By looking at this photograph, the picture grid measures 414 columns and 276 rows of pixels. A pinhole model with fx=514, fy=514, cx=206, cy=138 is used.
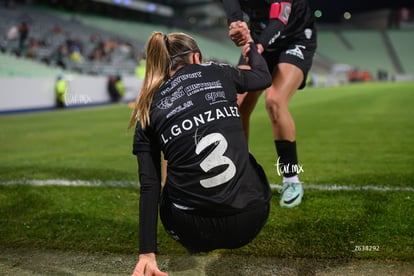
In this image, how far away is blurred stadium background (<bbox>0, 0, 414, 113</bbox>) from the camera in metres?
23.4

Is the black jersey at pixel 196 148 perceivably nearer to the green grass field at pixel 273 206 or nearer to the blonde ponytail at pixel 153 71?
the blonde ponytail at pixel 153 71

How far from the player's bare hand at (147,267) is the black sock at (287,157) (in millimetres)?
2155

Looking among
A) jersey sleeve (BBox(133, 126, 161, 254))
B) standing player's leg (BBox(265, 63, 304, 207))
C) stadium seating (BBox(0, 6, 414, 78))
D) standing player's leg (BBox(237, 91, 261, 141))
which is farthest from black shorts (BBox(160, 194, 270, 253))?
stadium seating (BBox(0, 6, 414, 78))

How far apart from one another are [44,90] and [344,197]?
18.8 metres

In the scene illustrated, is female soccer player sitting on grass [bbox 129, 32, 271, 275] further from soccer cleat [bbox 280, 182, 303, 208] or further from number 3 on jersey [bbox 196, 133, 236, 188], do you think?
soccer cleat [bbox 280, 182, 303, 208]

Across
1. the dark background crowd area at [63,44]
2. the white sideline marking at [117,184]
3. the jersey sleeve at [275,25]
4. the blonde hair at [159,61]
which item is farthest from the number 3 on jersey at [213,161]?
the dark background crowd area at [63,44]

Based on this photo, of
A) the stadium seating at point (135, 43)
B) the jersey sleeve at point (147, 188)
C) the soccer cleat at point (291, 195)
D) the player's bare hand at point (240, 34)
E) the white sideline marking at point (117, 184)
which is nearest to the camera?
the jersey sleeve at point (147, 188)

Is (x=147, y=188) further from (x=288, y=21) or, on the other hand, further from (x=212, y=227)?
(x=288, y=21)

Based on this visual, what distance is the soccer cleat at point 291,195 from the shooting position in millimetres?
4172

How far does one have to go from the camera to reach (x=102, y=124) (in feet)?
44.3

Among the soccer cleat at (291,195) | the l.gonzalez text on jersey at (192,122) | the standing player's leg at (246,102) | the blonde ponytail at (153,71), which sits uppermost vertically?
the blonde ponytail at (153,71)

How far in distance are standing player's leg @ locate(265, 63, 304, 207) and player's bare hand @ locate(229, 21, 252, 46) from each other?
1183mm

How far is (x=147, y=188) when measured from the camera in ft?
8.27

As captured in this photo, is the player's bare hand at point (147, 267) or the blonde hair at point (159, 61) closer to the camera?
the player's bare hand at point (147, 267)
